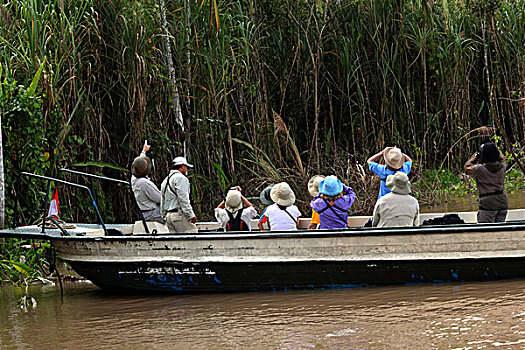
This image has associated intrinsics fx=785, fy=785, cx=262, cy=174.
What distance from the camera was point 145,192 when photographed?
326 inches

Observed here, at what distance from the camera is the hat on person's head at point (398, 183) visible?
7.32 metres

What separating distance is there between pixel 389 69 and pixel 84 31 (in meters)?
4.53

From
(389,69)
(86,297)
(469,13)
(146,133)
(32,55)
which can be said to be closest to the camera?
(86,297)

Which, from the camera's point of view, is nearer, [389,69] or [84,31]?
[84,31]

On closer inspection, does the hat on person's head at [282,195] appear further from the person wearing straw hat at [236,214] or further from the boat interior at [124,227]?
the boat interior at [124,227]

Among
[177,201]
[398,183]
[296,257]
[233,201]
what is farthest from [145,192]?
[398,183]

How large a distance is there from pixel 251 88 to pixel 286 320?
563 cm

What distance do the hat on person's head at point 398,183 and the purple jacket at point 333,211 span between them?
496mm

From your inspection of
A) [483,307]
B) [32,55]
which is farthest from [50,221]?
[483,307]

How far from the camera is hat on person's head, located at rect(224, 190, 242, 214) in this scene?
25.6 ft

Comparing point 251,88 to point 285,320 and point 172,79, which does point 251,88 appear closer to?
point 172,79

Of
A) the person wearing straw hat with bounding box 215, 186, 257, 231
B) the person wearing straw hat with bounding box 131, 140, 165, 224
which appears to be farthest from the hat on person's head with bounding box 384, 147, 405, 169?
the person wearing straw hat with bounding box 131, 140, 165, 224

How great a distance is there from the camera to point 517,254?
A: 698 cm

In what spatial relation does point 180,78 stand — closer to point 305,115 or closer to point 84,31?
point 84,31
